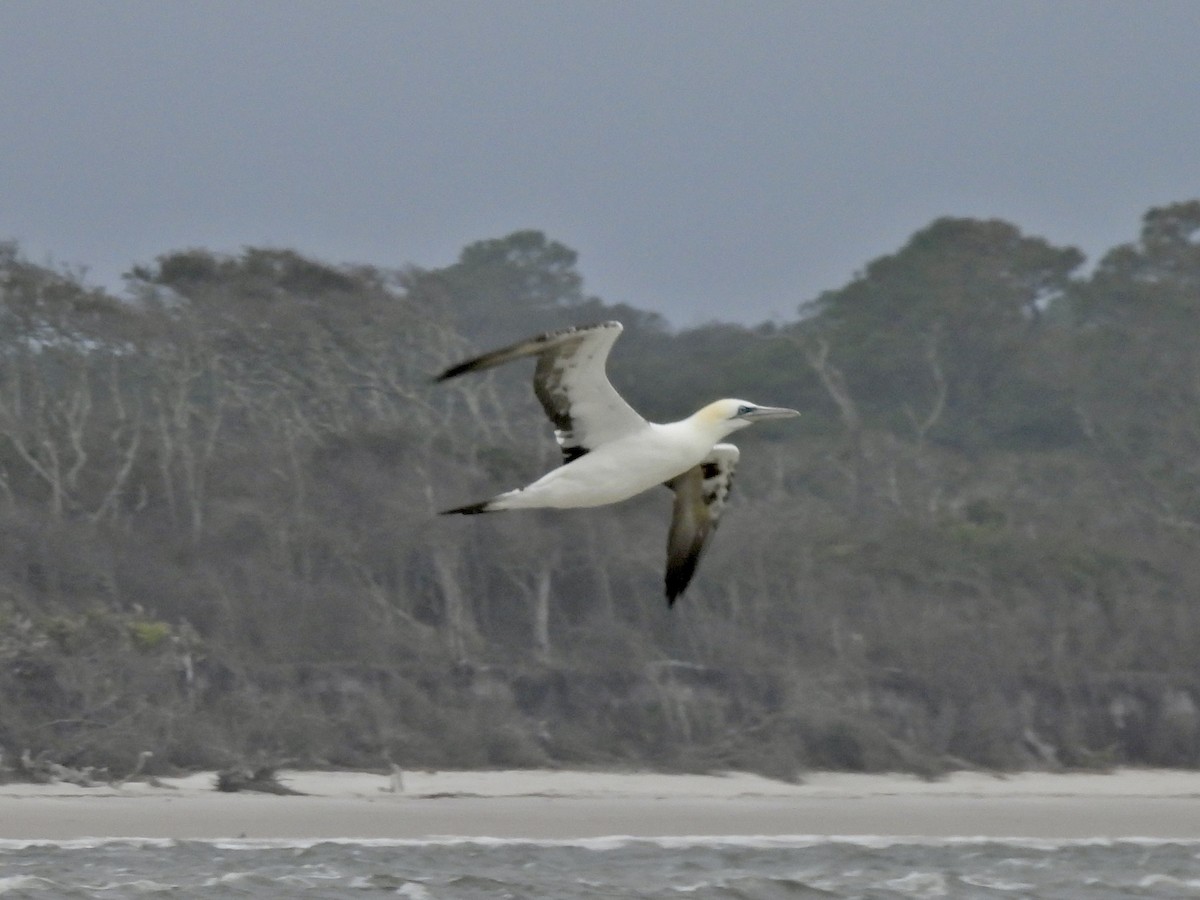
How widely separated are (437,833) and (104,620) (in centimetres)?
492

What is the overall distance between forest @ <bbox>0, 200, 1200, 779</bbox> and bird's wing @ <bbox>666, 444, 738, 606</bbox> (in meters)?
7.44

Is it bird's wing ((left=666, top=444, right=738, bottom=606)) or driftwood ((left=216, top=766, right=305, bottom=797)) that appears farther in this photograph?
driftwood ((left=216, top=766, right=305, bottom=797))

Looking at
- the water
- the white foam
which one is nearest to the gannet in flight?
the water

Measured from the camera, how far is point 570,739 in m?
21.6

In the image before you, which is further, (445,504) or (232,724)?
(445,504)

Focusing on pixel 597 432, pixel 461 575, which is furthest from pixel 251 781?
pixel 597 432

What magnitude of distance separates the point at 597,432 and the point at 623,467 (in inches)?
10.4

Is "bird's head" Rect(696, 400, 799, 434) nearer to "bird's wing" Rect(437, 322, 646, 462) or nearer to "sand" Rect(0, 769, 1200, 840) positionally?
"bird's wing" Rect(437, 322, 646, 462)

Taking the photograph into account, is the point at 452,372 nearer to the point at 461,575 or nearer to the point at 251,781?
the point at 251,781

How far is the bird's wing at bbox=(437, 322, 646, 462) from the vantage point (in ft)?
37.7

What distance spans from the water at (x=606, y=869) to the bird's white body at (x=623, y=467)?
4691 millimetres

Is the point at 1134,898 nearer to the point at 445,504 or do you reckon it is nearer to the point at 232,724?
the point at 232,724

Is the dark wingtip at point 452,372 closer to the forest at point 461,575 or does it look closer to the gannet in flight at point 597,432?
the gannet in flight at point 597,432

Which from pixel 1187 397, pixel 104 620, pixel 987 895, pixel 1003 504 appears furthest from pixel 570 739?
pixel 1187 397
